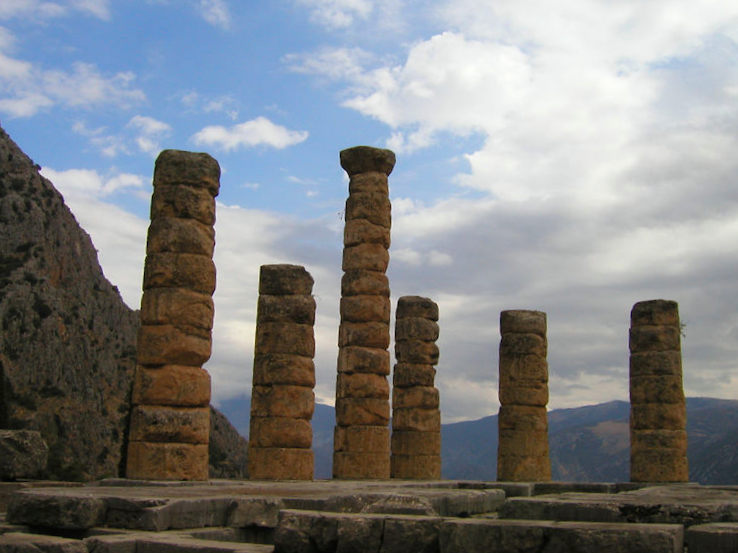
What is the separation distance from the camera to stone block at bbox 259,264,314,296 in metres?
18.5

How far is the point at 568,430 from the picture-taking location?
193 m

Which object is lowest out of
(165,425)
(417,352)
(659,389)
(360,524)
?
(360,524)

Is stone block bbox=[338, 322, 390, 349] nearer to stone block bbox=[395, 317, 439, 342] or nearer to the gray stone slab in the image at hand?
stone block bbox=[395, 317, 439, 342]

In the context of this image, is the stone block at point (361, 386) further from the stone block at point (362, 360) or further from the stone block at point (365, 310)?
the stone block at point (365, 310)

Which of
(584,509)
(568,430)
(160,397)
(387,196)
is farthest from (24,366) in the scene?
(568,430)

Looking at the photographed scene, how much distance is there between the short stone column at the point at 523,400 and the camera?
69.5ft

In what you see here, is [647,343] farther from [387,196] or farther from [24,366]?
[24,366]

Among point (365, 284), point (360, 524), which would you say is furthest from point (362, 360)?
point (360, 524)

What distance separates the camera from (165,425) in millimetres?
14820

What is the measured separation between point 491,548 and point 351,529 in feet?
3.28

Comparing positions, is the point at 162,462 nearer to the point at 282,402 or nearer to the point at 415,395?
the point at 282,402

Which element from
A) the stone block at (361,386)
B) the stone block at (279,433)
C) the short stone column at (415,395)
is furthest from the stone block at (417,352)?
the stone block at (279,433)

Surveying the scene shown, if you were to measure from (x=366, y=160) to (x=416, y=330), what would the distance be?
4636 mm

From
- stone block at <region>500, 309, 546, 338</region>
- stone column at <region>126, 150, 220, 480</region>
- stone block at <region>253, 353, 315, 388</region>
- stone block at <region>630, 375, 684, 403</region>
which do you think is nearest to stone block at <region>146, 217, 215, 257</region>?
stone column at <region>126, 150, 220, 480</region>
